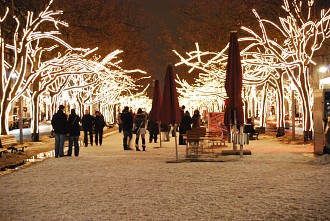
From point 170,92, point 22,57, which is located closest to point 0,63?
point 22,57

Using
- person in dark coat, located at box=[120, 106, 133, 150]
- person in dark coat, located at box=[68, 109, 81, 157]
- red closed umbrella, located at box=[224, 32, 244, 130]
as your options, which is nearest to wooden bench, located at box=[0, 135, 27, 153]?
person in dark coat, located at box=[68, 109, 81, 157]

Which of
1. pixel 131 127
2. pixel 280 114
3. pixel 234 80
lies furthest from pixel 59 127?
pixel 280 114

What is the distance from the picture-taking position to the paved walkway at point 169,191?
8.88m

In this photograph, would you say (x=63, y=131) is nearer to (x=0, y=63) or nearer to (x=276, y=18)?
(x=0, y=63)

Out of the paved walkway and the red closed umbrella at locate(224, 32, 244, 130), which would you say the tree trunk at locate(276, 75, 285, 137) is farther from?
the paved walkway

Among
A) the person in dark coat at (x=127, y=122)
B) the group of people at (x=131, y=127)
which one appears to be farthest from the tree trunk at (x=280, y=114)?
the person in dark coat at (x=127, y=122)

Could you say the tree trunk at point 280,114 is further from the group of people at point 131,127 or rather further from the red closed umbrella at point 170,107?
the red closed umbrella at point 170,107

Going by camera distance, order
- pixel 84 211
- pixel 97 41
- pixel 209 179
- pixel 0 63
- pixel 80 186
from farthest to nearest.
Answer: pixel 97 41, pixel 0 63, pixel 209 179, pixel 80 186, pixel 84 211

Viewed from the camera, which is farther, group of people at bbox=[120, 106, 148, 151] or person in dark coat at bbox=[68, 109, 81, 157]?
group of people at bbox=[120, 106, 148, 151]

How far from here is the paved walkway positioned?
29.1 feet

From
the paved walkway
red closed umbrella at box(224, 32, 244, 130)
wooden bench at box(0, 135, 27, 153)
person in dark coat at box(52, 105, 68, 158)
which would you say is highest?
red closed umbrella at box(224, 32, 244, 130)

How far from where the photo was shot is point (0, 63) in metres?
26.4

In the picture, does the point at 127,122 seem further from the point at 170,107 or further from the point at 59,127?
the point at 170,107

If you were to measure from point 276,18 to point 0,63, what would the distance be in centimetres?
1553
